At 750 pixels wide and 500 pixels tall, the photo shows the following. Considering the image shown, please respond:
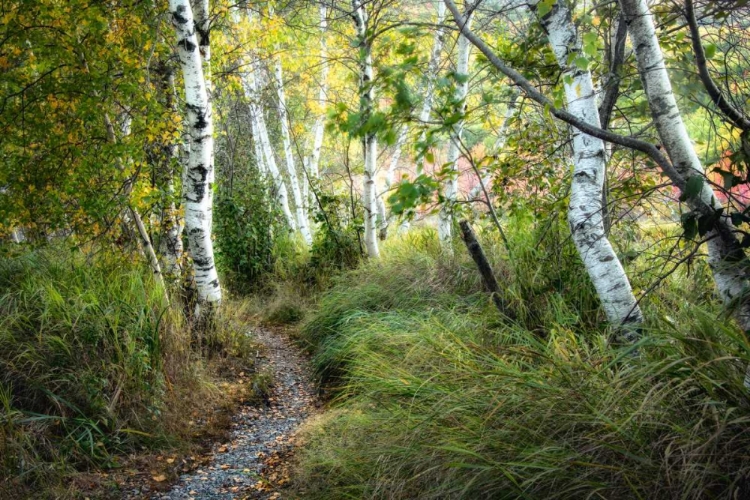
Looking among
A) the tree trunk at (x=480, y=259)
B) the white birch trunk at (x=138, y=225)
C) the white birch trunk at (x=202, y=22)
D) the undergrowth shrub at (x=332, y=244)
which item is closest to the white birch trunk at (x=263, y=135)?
the undergrowth shrub at (x=332, y=244)

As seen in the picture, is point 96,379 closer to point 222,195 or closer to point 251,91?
point 222,195

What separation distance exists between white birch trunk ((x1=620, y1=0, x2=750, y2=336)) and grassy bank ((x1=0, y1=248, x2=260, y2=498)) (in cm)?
382

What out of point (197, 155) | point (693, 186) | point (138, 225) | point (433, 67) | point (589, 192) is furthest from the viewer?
point (433, 67)

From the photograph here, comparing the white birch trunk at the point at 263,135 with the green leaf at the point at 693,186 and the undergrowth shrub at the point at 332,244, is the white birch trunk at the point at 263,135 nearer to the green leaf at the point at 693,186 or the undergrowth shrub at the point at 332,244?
the undergrowth shrub at the point at 332,244

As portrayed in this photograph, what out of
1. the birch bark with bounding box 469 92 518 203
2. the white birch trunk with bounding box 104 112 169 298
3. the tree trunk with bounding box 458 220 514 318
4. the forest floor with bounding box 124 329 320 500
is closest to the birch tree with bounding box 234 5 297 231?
the birch bark with bounding box 469 92 518 203

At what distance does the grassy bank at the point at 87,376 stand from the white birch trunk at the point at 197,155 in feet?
2.11

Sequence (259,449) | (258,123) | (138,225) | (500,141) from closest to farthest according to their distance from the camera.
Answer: (259,449)
(138,225)
(500,141)
(258,123)

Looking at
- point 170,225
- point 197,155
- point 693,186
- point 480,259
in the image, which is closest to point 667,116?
point 693,186

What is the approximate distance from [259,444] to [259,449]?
9cm

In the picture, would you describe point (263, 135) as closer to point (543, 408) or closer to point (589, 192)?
point (589, 192)

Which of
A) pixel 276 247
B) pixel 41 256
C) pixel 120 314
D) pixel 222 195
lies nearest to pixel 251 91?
pixel 222 195

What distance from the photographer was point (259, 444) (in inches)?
167

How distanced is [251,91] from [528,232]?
26.9 ft

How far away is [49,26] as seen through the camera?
15.6 ft
